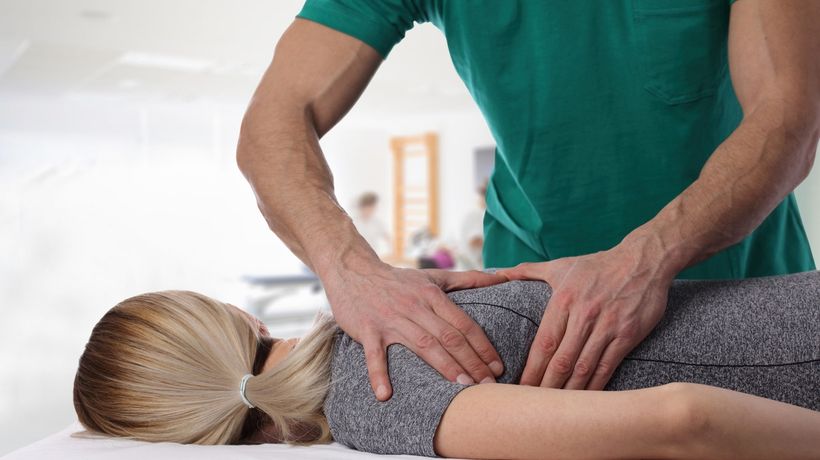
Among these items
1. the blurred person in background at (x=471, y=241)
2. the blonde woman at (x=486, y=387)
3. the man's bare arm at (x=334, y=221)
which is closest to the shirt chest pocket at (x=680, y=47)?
the blonde woman at (x=486, y=387)

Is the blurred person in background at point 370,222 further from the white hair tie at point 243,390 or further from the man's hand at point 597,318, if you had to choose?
the man's hand at point 597,318

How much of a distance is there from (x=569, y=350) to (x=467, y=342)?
13 cm

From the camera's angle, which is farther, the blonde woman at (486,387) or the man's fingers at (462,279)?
the man's fingers at (462,279)

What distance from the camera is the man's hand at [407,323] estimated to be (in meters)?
1.01

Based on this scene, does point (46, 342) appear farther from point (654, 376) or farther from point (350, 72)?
point (654, 376)

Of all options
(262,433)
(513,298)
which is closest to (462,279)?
(513,298)

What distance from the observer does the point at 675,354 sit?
3.46ft

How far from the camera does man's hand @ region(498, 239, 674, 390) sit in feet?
3.30

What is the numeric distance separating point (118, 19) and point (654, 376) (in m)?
5.84

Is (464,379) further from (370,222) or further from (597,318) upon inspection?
(370,222)

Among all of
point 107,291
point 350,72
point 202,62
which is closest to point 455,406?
point 350,72

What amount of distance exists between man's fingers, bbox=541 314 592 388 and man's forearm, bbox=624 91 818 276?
139mm

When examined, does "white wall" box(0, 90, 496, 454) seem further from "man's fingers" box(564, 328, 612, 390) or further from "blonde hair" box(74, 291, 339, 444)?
"man's fingers" box(564, 328, 612, 390)

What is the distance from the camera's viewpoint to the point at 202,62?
7723 mm
